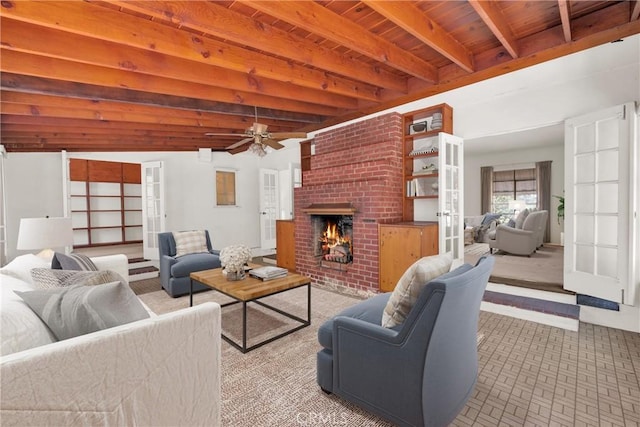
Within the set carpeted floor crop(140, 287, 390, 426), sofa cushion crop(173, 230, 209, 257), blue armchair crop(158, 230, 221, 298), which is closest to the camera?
carpeted floor crop(140, 287, 390, 426)

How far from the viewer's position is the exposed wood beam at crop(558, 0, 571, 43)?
6.50ft

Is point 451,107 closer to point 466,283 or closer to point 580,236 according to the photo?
point 580,236

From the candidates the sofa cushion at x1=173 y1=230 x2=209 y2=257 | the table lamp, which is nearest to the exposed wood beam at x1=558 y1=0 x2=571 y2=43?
the table lamp

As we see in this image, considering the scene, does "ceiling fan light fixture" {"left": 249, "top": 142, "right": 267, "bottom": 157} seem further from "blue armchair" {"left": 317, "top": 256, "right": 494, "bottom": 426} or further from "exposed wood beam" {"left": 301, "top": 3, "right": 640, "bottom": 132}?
"blue armchair" {"left": 317, "top": 256, "right": 494, "bottom": 426}

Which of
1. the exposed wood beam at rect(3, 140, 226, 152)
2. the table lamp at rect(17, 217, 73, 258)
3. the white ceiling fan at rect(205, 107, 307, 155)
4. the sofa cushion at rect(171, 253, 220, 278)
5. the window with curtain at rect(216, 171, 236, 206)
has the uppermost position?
the exposed wood beam at rect(3, 140, 226, 152)

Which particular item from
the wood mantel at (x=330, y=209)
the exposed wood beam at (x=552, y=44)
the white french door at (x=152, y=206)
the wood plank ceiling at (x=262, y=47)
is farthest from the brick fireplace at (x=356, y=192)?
the white french door at (x=152, y=206)

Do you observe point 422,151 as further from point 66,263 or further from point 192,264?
point 66,263

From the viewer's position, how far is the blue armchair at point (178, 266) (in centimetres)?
388

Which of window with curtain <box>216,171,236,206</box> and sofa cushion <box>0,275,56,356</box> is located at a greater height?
window with curtain <box>216,171,236,206</box>

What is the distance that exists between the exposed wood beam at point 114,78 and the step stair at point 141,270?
332 centimetres

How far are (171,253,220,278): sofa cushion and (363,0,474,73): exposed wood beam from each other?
349 cm

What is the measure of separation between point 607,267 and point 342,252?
9.62 feet

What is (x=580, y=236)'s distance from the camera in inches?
122

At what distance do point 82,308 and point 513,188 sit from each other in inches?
370
